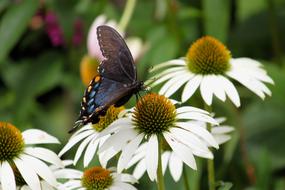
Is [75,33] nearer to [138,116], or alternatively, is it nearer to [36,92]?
[36,92]

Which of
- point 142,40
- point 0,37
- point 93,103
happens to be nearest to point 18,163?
point 93,103

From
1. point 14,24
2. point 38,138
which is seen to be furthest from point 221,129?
point 14,24

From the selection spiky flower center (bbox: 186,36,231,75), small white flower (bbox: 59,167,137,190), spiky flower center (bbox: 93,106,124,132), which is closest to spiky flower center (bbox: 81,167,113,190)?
small white flower (bbox: 59,167,137,190)

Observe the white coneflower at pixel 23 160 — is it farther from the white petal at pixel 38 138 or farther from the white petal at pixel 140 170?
the white petal at pixel 140 170

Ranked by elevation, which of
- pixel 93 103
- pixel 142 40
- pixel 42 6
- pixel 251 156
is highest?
pixel 42 6

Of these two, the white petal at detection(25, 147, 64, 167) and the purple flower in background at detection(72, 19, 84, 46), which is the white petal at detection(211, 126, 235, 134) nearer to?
the white petal at detection(25, 147, 64, 167)
